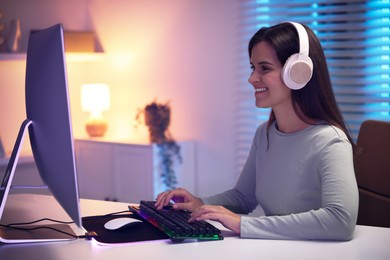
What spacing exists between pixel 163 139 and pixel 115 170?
0.51m

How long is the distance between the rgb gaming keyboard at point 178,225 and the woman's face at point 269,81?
0.43 m

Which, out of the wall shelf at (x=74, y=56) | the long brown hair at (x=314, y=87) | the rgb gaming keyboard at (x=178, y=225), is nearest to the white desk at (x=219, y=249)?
the rgb gaming keyboard at (x=178, y=225)

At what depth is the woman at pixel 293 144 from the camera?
174 cm

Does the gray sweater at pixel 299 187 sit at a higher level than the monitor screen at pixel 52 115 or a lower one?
lower

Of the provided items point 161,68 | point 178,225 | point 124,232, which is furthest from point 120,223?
point 161,68

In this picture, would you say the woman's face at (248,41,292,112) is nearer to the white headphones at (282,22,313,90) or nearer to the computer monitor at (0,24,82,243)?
the white headphones at (282,22,313,90)

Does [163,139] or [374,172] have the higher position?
[374,172]

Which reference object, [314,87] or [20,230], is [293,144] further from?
[20,230]

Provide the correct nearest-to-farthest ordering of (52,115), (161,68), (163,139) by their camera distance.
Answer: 1. (52,115)
2. (163,139)
3. (161,68)

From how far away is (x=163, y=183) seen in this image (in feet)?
14.9

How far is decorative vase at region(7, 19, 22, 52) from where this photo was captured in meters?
4.65

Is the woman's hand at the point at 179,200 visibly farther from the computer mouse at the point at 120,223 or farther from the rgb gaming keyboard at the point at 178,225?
the computer mouse at the point at 120,223

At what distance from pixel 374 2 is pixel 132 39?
6.69 ft

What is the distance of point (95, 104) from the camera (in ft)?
16.3
